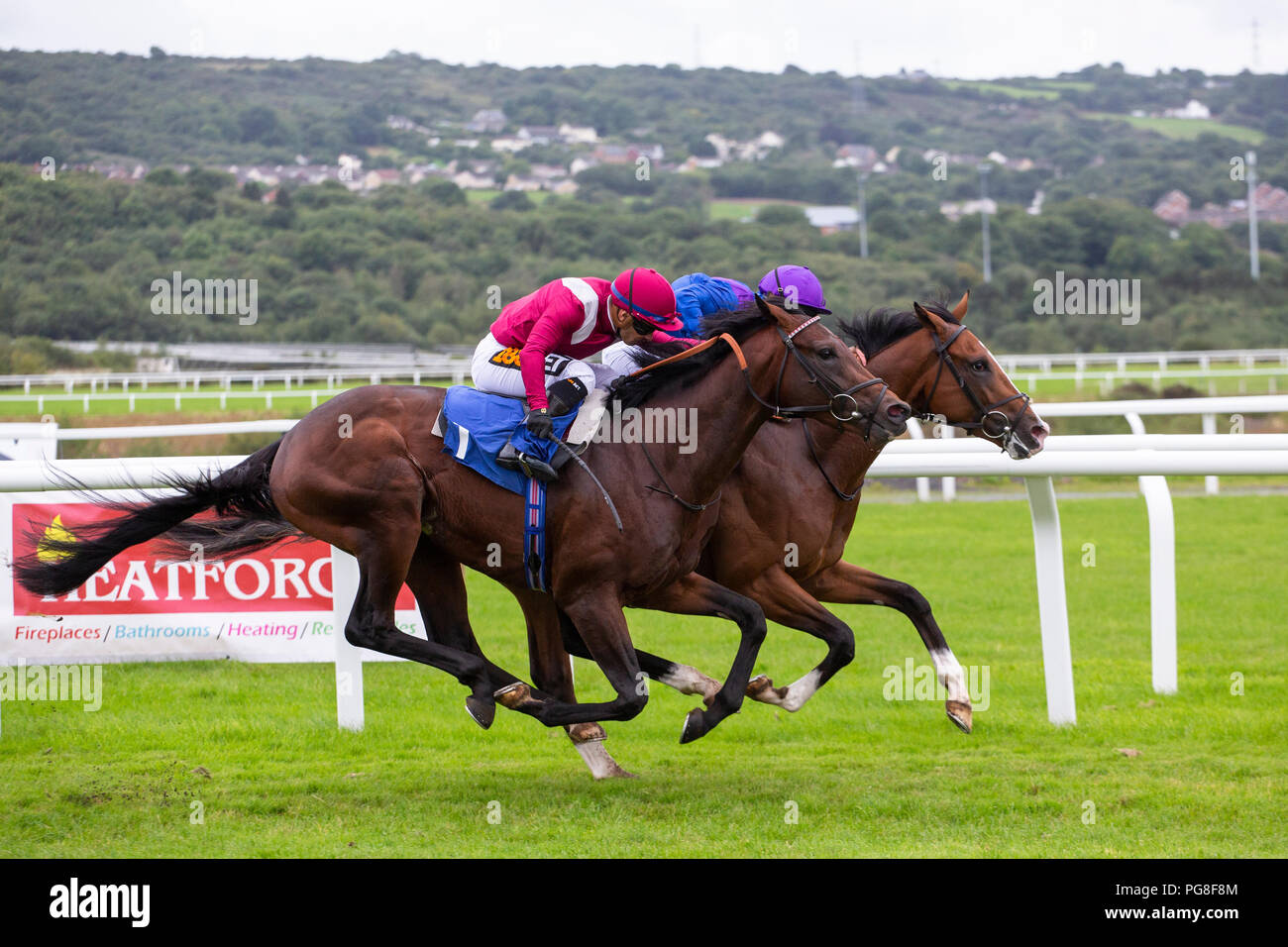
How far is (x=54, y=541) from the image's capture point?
15.3ft

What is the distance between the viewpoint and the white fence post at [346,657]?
5.00m

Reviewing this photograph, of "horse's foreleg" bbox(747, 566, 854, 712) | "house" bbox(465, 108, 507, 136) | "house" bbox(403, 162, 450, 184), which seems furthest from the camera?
"house" bbox(465, 108, 507, 136)

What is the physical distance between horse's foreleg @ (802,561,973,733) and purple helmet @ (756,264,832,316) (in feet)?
3.23

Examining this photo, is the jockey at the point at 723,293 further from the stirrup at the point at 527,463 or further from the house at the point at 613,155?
the house at the point at 613,155

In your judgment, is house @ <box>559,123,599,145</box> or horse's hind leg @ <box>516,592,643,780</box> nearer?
horse's hind leg @ <box>516,592,643,780</box>

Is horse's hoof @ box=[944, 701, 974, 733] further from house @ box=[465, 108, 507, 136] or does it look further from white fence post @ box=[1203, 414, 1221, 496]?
house @ box=[465, 108, 507, 136]

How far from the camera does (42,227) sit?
70.2 feet

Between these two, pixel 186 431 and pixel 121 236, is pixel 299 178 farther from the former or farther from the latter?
pixel 186 431

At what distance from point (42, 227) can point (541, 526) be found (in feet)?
65.6

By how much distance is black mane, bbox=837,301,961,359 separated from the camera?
5023mm

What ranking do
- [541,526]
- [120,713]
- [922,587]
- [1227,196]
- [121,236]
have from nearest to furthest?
[541,526] → [120,713] → [922,587] → [121,236] → [1227,196]

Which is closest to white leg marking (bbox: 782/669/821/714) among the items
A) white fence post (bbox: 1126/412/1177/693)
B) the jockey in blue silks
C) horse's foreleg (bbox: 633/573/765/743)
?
horse's foreleg (bbox: 633/573/765/743)

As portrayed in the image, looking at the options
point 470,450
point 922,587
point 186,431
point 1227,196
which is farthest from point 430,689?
point 1227,196

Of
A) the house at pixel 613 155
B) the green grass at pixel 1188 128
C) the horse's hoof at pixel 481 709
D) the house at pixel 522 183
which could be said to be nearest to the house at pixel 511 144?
the house at pixel 613 155
